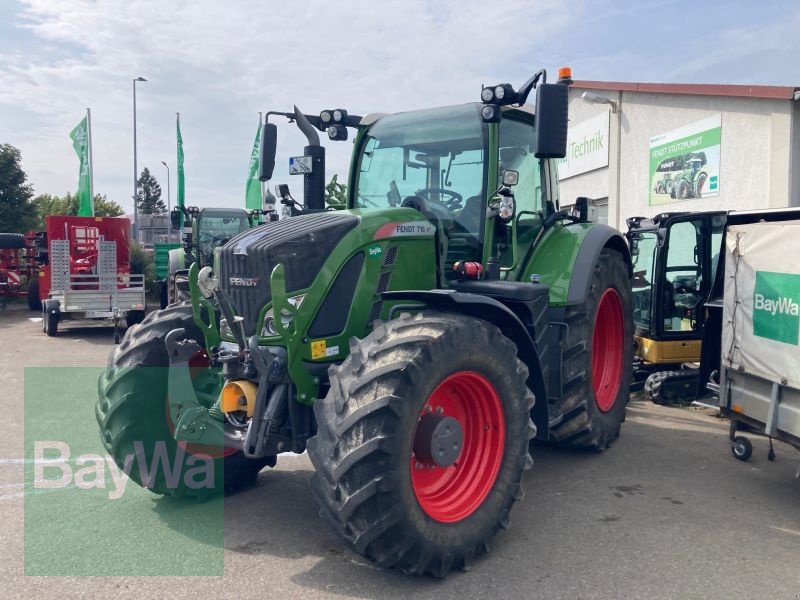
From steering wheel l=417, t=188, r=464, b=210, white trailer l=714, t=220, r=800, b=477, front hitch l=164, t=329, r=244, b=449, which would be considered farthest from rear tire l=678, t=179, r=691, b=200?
front hitch l=164, t=329, r=244, b=449

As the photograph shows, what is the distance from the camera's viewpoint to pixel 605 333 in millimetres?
6266

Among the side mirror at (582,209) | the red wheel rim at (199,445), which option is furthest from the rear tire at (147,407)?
the side mirror at (582,209)

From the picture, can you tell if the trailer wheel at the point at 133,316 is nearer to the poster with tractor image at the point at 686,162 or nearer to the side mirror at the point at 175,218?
the side mirror at the point at 175,218

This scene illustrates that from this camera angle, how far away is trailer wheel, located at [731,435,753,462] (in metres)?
5.63

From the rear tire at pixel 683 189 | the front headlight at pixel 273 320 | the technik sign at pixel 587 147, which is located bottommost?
the front headlight at pixel 273 320

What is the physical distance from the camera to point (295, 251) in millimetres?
3949

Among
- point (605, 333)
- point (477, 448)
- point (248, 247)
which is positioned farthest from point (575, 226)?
point (248, 247)

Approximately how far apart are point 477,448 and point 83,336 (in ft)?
39.5

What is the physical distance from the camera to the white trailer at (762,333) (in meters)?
4.75

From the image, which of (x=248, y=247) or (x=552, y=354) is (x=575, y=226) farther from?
(x=248, y=247)

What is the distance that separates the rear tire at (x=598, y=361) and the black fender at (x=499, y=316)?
67 centimetres

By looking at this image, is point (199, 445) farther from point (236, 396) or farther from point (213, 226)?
point (213, 226)

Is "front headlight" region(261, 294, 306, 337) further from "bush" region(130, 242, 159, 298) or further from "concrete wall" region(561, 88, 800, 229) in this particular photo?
"bush" region(130, 242, 159, 298)

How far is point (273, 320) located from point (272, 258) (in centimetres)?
37
